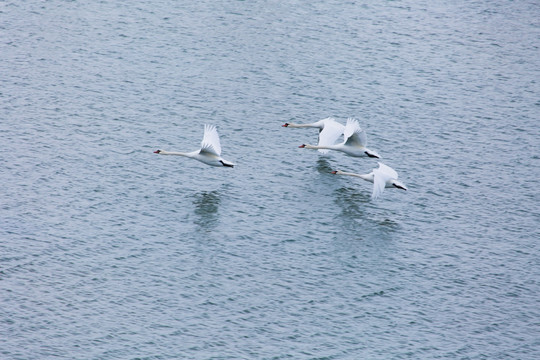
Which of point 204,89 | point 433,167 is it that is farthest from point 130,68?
point 433,167

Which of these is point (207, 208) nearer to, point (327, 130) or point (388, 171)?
point (388, 171)

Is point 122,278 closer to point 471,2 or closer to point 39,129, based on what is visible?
point 39,129

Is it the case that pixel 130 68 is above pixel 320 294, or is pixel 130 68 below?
above

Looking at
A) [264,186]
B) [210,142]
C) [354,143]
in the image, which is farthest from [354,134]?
[210,142]

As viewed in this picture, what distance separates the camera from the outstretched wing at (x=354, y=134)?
4888 centimetres

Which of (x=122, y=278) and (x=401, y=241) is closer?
(x=122, y=278)

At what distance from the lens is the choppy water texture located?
39438mm

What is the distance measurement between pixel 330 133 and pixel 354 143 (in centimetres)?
321

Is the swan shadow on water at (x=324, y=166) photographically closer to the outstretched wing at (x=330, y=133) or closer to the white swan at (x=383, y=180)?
the outstretched wing at (x=330, y=133)

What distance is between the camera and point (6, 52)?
213 feet

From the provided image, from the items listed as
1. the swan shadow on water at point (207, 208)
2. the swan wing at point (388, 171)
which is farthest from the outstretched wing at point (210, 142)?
the swan wing at point (388, 171)

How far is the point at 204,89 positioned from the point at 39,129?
38.7 ft

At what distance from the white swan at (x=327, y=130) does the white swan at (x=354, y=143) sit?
130 centimetres

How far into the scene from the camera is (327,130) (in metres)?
53.4
